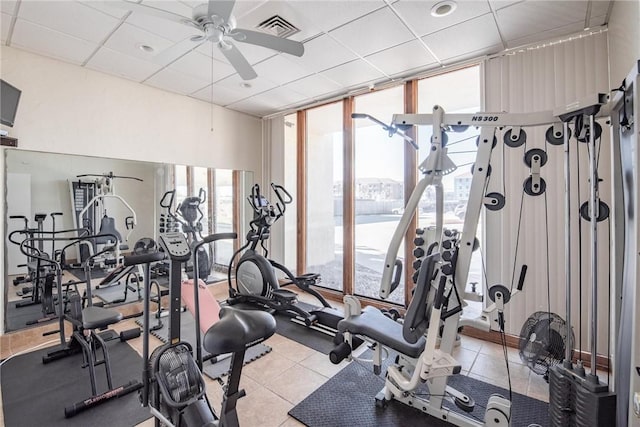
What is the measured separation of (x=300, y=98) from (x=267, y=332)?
3.82m

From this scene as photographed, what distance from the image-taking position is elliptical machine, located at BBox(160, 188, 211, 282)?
399cm

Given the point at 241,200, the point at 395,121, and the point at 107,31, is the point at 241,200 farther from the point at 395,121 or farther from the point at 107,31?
the point at 395,121

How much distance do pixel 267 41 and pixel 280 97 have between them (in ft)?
7.43

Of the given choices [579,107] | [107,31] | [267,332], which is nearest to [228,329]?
[267,332]

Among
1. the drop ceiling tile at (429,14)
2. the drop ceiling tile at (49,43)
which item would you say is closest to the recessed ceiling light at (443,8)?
the drop ceiling tile at (429,14)

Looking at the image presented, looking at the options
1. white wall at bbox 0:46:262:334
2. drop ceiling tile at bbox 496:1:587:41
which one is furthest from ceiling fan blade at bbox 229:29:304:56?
white wall at bbox 0:46:262:334

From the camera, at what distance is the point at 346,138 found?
4.31 meters

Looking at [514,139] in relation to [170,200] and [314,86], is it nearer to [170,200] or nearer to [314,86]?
[314,86]

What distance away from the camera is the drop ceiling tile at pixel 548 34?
255 cm

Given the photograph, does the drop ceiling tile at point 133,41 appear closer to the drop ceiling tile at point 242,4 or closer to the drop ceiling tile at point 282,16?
the drop ceiling tile at point 242,4

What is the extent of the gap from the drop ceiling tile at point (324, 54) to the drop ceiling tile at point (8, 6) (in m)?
2.29

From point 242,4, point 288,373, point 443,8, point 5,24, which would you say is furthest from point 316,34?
point 288,373

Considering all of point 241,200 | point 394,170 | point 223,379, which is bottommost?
point 223,379

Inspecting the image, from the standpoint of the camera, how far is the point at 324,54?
10.2ft
